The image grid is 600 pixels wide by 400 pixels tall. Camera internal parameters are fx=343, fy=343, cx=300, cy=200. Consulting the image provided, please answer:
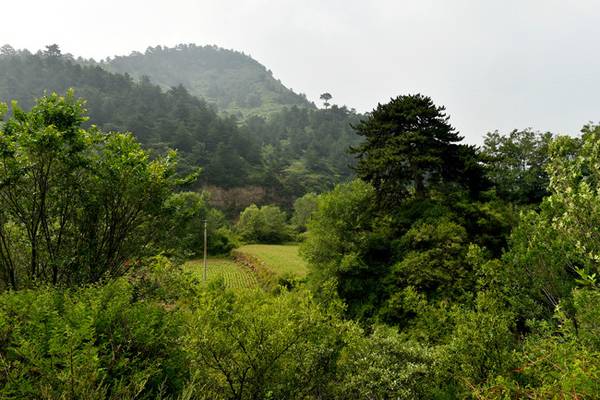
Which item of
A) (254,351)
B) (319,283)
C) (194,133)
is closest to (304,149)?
(194,133)

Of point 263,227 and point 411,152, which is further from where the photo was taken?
point 263,227

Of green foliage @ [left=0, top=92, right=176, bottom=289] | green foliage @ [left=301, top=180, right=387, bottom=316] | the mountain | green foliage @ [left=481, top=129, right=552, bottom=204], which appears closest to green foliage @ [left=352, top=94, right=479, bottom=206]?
green foliage @ [left=301, top=180, right=387, bottom=316]

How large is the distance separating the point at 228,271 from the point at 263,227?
2515 cm

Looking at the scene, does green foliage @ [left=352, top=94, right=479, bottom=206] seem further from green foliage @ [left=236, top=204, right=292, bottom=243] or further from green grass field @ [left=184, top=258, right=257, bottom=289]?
green foliage @ [left=236, top=204, right=292, bottom=243]

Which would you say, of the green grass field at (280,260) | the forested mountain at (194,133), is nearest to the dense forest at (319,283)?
the green grass field at (280,260)

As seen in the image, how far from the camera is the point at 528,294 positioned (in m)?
16.8

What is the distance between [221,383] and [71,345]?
16.9 feet

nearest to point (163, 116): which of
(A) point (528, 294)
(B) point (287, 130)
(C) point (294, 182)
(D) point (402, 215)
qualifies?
(C) point (294, 182)

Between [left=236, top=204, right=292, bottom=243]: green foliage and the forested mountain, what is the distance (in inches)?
898

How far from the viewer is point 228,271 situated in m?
51.1

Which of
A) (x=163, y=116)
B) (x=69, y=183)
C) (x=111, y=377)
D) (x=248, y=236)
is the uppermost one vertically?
(x=163, y=116)

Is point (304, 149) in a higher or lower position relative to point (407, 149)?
higher

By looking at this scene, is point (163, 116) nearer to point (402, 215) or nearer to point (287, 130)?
point (287, 130)

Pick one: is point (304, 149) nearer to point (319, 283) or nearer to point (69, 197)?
point (319, 283)
